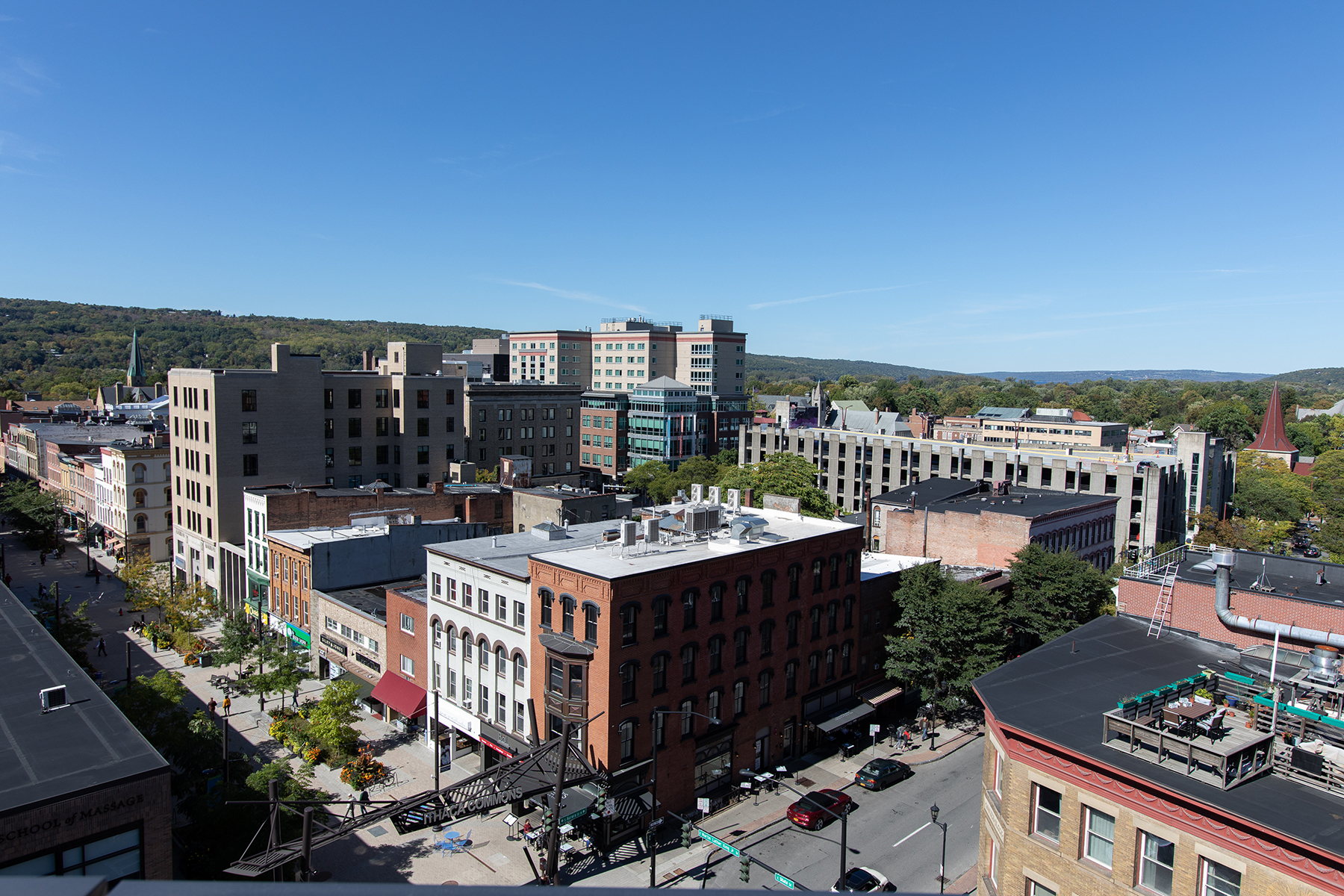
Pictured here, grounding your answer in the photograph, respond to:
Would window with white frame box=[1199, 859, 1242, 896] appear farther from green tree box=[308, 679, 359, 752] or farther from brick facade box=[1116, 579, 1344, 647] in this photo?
green tree box=[308, 679, 359, 752]

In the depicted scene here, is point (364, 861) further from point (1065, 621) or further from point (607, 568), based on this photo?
point (1065, 621)

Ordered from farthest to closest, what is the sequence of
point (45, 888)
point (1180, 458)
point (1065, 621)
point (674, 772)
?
point (1180, 458) → point (1065, 621) → point (674, 772) → point (45, 888)

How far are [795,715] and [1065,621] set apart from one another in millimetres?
20330

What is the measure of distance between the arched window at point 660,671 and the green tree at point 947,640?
723 inches

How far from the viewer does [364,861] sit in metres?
35.2

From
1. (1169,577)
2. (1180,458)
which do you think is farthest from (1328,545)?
(1169,577)

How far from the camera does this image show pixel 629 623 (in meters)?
37.6

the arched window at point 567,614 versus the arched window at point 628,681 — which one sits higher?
the arched window at point 567,614

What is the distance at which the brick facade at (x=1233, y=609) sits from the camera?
3031 centimetres

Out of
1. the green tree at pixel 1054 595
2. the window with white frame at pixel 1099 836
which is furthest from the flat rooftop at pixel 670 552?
the window with white frame at pixel 1099 836

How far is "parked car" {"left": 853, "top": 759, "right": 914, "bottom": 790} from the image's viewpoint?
4338 centimetres

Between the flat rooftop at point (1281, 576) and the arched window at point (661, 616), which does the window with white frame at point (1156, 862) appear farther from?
the arched window at point (661, 616)

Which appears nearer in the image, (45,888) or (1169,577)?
(45,888)

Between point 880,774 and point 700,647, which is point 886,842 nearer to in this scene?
point 880,774
